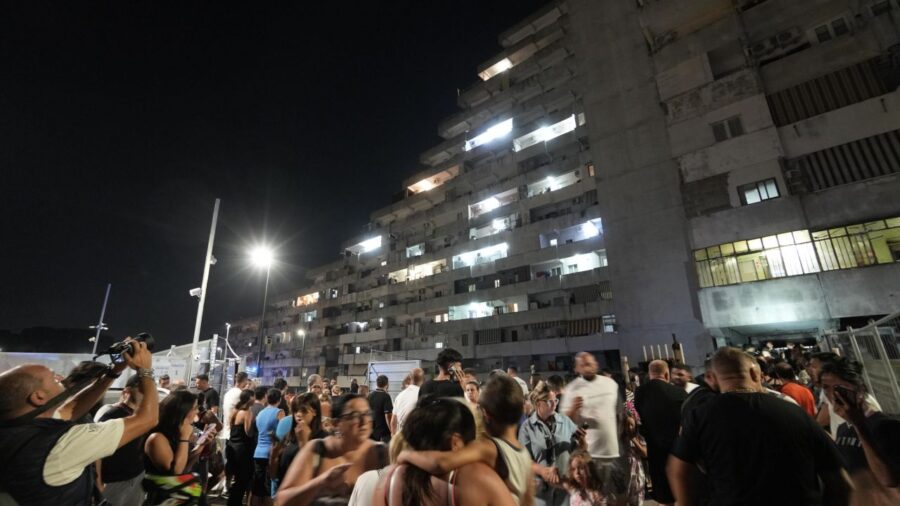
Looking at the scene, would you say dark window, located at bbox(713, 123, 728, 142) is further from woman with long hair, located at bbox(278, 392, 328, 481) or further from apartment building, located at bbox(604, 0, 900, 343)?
woman with long hair, located at bbox(278, 392, 328, 481)

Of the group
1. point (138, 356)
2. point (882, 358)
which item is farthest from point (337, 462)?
point (882, 358)

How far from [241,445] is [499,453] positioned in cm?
543

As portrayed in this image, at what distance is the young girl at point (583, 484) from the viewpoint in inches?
153

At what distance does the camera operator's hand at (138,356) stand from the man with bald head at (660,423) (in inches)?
205

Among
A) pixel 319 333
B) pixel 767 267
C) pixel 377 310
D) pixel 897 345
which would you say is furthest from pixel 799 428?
pixel 319 333

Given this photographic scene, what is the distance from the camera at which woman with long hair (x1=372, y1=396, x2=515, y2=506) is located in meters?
1.74

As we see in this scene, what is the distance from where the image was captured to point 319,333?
160ft

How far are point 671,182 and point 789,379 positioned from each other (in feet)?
60.6

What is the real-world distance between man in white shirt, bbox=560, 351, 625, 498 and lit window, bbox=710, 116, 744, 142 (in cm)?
2156

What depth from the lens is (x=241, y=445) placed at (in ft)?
19.2

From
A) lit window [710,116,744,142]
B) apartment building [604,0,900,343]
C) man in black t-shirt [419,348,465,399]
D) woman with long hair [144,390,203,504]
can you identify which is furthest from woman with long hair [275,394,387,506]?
lit window [710,116,744,142]

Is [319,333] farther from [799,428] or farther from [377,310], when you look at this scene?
[799,428]

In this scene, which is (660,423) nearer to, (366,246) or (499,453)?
(499,453)

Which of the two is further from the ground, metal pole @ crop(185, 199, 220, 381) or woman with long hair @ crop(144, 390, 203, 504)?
metal pole @ crop(185, 199, 220, 381)
